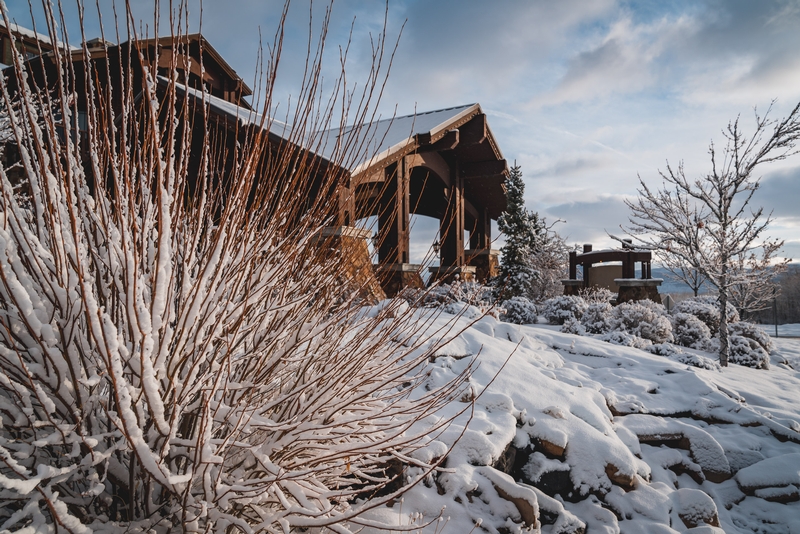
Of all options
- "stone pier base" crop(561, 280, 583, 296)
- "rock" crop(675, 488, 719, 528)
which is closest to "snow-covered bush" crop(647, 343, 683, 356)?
"rock" crop(675, 488, 719, 528)

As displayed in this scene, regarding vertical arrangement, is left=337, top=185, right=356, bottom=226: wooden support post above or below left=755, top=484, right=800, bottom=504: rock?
above

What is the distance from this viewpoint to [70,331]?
1.33 meters

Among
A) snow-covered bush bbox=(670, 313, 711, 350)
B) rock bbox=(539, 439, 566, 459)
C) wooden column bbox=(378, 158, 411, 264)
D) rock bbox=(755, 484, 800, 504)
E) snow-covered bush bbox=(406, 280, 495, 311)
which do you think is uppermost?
wooden column bbox=(378, 158, 411, 264)

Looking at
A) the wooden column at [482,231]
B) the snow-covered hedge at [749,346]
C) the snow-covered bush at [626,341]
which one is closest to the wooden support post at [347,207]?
the snow-covered bush at [626,341]

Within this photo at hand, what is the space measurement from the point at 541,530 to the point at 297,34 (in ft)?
10.4

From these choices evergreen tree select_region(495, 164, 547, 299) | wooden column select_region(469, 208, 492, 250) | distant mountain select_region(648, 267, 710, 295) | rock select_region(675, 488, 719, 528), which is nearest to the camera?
rock select_region(675, 488, 719, 528)

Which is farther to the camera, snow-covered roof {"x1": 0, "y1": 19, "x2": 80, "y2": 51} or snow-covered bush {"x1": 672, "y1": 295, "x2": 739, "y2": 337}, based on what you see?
snow-covered bush {"x1": 672, "y1": 295, "x2": 739, "y2": 337}

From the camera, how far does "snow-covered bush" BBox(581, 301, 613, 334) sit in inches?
346

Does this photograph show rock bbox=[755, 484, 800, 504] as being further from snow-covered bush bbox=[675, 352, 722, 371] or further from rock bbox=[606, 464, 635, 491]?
snow-covered bush bbox=[675, 352, 722, 371]

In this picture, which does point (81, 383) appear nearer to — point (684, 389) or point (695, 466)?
point (695, 466)

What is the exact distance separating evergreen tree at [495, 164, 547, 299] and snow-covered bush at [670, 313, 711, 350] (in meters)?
5.78

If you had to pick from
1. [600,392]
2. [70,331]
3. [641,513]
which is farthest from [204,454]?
[600,392]

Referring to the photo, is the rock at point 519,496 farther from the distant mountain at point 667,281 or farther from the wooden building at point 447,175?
the distant mountain at point 667,281

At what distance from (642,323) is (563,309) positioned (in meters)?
2.09
